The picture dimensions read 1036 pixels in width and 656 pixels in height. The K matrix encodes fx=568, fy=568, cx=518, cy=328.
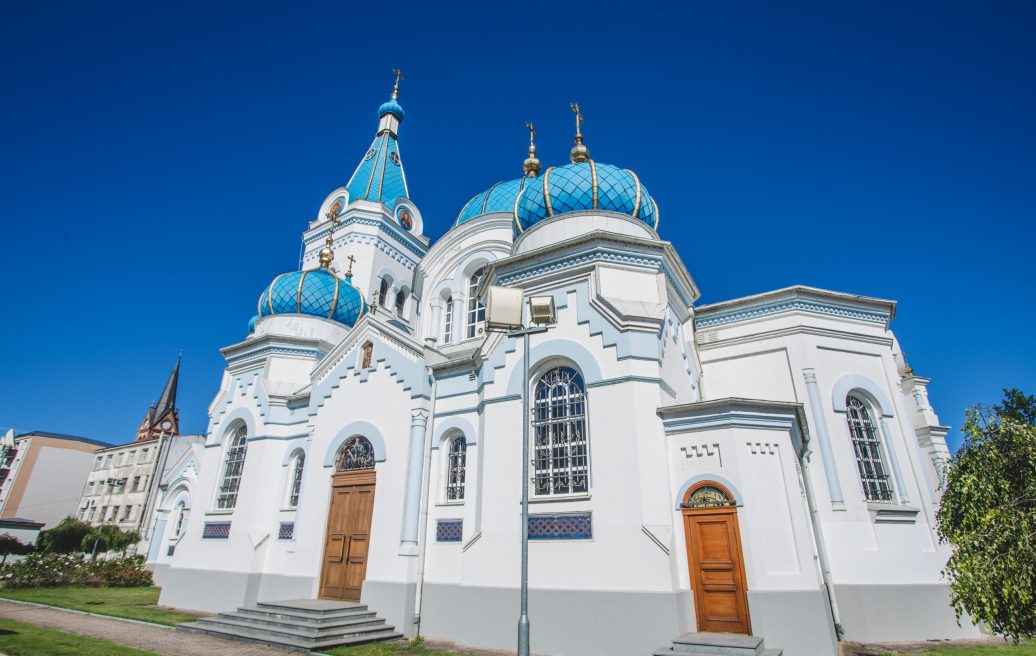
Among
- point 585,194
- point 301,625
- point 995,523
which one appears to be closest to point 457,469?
point 301,625

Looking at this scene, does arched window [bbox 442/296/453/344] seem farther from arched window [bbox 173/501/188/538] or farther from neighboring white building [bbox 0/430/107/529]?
neighboring white building [bbox 0/430/107/529]

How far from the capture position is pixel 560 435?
10.3 m

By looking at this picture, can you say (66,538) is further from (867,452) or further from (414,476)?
(867,452)

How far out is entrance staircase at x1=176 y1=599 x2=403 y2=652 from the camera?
9.41 m

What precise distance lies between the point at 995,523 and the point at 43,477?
2306 inches

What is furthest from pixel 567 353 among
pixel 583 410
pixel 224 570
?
pixel 224 570

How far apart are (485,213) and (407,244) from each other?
727 centimetres

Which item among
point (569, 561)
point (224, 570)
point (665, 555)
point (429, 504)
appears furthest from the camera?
point (224, 570)

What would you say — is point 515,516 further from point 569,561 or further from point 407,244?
point 407,244

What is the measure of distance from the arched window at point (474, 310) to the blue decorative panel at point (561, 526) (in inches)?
257

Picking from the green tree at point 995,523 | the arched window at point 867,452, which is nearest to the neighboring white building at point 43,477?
the arched window at point 867,452

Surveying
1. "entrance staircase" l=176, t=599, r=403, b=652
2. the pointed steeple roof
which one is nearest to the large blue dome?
"entrance staircase" l=176, t=599, r=403, b=652

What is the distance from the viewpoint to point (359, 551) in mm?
11781

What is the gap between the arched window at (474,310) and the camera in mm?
15503
